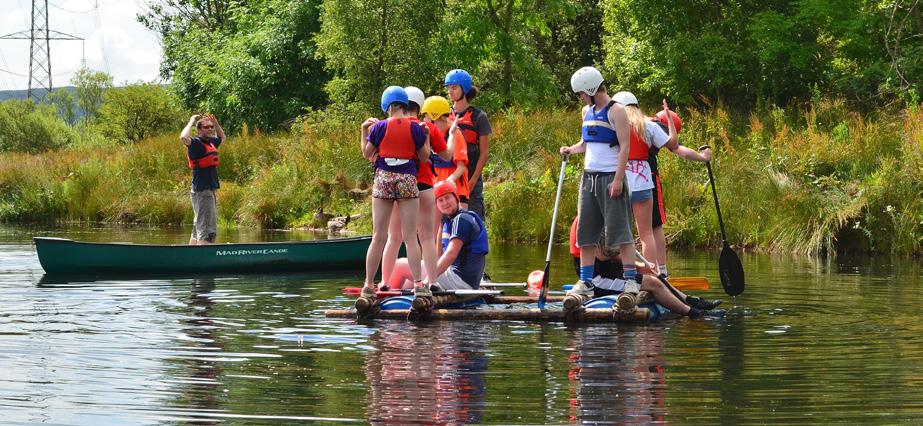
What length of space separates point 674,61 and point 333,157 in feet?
23.3

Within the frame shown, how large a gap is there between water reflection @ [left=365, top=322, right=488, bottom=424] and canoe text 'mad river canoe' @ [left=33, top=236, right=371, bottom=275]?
571 cm

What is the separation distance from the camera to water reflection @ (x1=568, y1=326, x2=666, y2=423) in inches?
248

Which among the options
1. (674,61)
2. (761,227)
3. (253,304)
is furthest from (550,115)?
(253,304)

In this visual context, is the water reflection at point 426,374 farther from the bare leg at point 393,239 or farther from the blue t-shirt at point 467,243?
the blue t-shirt at point 467,243

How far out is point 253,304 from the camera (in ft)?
38.7

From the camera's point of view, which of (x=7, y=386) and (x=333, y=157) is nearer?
(x=7, y=386)

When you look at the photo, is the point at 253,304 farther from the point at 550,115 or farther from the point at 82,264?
the point at 550,115

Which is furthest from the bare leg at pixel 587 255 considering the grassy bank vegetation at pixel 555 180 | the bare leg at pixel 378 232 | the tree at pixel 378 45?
the tree at pixel 378 45

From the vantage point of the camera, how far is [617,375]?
7457 mm

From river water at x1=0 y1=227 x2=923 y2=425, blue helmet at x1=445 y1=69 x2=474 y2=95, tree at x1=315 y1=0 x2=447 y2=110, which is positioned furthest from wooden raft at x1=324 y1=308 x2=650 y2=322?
tree at x1=315 y1=0 x2=447 y2=110

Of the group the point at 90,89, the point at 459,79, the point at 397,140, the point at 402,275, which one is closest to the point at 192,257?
the point at 402,275

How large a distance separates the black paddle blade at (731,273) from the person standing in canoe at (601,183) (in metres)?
1.52

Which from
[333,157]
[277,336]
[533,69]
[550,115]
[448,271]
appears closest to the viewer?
[277,336]

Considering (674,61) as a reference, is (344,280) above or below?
below
